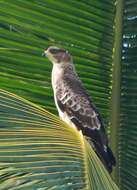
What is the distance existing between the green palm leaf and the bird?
1.38 metres

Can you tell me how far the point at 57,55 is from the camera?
3.92m

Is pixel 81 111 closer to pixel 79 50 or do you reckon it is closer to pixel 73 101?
pixel 73 101

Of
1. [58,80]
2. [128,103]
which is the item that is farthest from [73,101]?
[128,103]

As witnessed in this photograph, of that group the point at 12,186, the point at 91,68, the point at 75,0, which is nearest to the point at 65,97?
the point at 91,68

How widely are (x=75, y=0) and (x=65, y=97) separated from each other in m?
0.64

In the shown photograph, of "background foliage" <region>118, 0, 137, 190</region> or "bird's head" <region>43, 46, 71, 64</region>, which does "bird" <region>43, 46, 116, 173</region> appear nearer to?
"bird's head" <region>43, 46, 71, 64</region>

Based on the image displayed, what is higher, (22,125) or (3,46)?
(3,46)

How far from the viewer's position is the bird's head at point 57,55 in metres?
3.57

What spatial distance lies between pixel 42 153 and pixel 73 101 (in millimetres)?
2149

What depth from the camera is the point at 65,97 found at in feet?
12.6

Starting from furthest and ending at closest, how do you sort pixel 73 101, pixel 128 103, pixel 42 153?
pixel 73 101 → pixel 128 103 → pixel 42 153

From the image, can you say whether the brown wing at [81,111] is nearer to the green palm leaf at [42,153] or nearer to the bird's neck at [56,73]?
the bird's neck at [56,73]

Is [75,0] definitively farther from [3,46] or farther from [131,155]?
[131,155]

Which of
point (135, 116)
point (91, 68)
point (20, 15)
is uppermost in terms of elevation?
point (20, 15)
